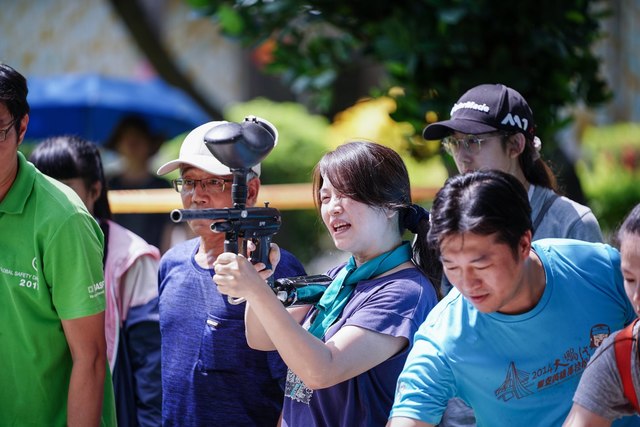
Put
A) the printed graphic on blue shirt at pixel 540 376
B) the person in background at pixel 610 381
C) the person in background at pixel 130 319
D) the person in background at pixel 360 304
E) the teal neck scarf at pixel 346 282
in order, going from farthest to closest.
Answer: the person in background at pixel 130 319
the teal neck scarf at pixel 346 282
the person in background at pixel 360 304
the printed graphic on blue shirt at pixel 540 376
the person in background at pixel 610 381

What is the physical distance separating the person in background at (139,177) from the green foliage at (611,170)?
3.57 m

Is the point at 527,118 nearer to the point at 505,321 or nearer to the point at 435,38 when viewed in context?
the point at 505,321

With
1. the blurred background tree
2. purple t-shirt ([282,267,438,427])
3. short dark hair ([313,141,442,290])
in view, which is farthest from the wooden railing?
purple t-shirt ([282,267,438,427])

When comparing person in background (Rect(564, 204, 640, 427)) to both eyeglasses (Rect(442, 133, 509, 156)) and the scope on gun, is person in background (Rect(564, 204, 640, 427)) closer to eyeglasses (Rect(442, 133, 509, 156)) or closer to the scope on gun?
the scope on gun

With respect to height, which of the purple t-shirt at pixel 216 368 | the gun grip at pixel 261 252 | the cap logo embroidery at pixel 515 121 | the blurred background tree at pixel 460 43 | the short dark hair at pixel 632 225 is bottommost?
the purple t-shirt at pixel 216 368

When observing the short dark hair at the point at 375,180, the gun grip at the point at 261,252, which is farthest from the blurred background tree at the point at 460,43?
the gun grip at the point at 261,252

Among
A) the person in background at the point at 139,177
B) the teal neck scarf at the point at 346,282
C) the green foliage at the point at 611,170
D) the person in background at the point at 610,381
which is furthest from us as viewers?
the green foliage at the point at 611,170

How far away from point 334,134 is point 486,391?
790 cm

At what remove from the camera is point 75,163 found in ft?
14.2

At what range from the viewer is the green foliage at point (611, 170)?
9398mm

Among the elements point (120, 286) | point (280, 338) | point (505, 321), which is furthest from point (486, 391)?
point (120, 286)

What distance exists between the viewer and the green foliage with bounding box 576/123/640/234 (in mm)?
9398

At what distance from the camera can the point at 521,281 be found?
2.74 m

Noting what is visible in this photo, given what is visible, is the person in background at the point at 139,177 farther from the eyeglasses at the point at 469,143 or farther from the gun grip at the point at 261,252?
the gun grip at the point at 261,252
